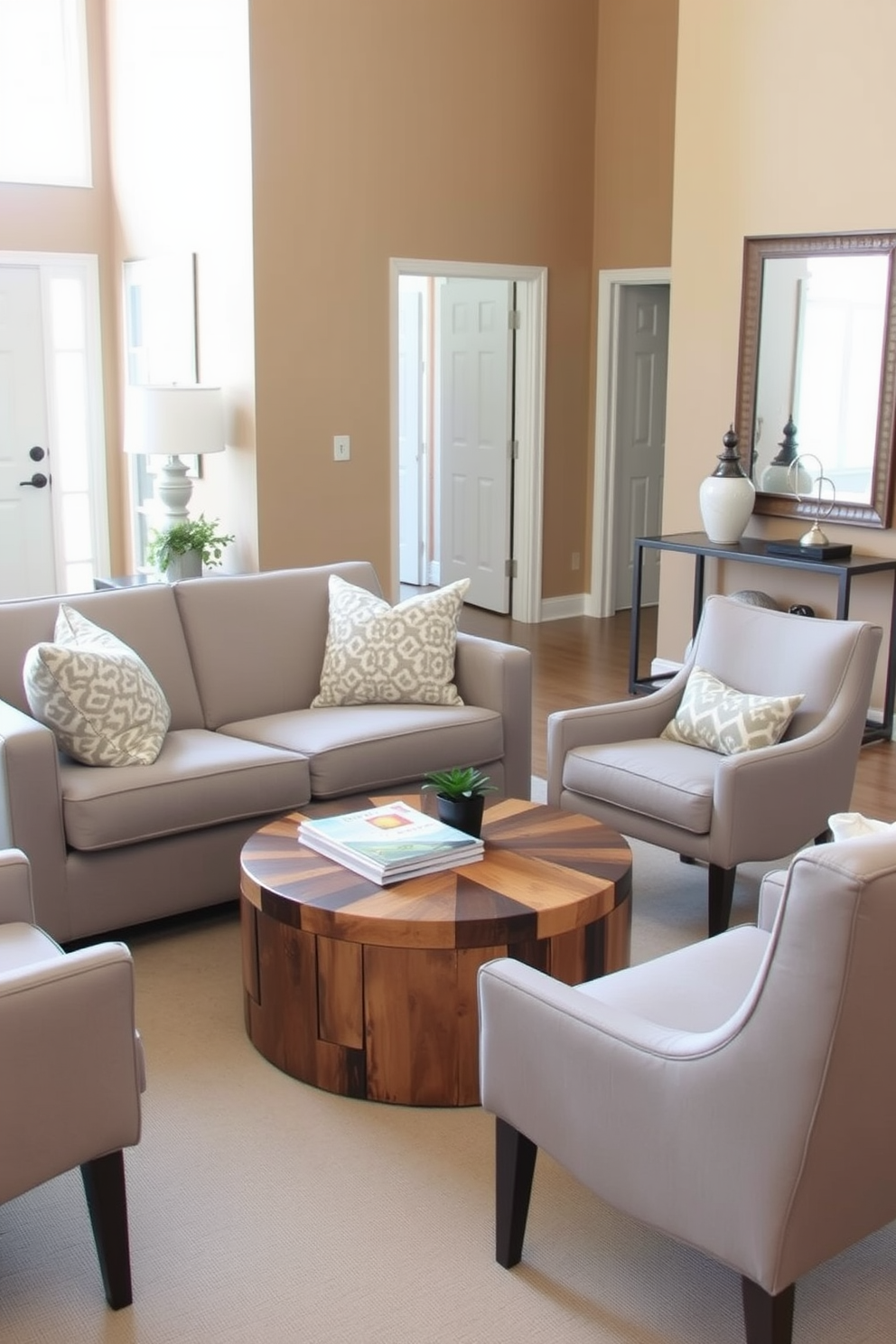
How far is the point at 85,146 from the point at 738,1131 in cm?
684

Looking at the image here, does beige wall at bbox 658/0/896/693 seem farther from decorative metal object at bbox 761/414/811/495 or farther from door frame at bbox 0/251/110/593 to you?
door frame at bbox 0/251/110/593

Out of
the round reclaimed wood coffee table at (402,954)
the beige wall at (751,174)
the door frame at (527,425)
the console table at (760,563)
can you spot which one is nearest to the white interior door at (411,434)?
the door frame at (527,425)

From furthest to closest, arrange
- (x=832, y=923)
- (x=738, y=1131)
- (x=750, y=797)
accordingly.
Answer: (x=750, y=797), (x=738, y=1131), (x=832, y=923)

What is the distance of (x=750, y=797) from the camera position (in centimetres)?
354

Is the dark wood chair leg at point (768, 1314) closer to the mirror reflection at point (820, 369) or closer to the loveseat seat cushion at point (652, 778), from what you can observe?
the loveseat seat cushion at point (652, 778)

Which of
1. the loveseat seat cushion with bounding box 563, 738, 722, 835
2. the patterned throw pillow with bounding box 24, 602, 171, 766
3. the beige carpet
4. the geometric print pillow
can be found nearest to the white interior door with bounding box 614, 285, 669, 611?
the geometric print pillow

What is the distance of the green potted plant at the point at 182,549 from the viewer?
6293mm

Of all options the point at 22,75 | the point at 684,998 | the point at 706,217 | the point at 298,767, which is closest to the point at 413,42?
the point at 706,217

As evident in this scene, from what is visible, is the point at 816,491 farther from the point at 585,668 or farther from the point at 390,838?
the point at 390,838

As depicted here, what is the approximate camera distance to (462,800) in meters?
3.18

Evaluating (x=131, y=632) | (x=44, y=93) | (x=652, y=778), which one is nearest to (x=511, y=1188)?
(x=652, y=778)

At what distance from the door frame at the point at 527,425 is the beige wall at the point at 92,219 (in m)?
1.83

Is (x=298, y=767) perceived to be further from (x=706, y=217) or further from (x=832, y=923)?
(x=706, y=217)

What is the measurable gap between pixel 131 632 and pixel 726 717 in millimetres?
1748
